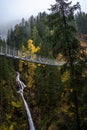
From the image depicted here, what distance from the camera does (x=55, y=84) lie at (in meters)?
47.1

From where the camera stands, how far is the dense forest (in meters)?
20.6

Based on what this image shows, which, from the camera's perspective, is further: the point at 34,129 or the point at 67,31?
the point at 34,129

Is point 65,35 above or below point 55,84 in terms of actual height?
above

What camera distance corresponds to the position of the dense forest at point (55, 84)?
20562 mm

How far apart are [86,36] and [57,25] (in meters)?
86.9

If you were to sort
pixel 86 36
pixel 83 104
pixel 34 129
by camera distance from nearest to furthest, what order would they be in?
pixel 83 104 < pixel 34 129 < pixel 86 36

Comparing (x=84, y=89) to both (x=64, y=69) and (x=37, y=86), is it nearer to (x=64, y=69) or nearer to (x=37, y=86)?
(x=64, y=69)

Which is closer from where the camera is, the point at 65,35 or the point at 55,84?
the point at 65,35

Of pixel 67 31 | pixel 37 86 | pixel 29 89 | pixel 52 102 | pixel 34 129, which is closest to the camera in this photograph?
pixel 67 31

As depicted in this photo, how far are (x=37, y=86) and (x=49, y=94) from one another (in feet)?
21.4

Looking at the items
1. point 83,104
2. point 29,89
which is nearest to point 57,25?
point 83,104

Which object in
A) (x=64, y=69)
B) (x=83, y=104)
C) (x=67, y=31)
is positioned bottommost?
(x=83, y=104)

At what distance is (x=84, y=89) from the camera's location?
21.4 m

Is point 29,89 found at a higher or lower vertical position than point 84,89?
lower
